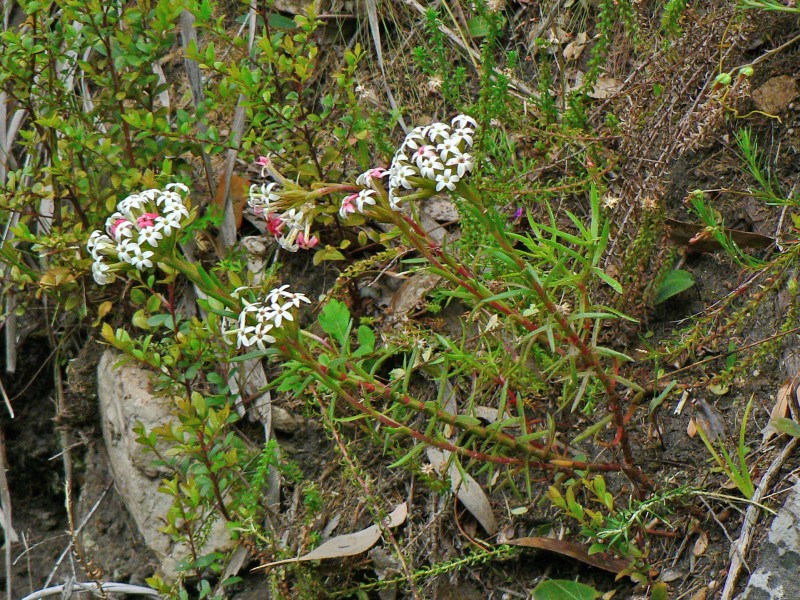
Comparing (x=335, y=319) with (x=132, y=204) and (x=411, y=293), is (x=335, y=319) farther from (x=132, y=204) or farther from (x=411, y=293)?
(x=132, y=204)

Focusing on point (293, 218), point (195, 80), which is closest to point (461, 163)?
point (293, 218)

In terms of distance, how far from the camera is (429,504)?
272 cm

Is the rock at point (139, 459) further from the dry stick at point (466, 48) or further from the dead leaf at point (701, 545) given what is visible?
the dry stick at point (466, 48)

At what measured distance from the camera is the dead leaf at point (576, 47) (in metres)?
3.49

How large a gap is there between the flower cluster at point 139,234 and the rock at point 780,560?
1.69 m

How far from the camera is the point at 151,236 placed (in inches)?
77.7

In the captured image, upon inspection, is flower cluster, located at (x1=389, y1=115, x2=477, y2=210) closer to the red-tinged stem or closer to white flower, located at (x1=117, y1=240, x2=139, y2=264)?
the red-tinged stem

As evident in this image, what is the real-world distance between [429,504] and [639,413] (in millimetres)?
771

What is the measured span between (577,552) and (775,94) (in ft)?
5.81

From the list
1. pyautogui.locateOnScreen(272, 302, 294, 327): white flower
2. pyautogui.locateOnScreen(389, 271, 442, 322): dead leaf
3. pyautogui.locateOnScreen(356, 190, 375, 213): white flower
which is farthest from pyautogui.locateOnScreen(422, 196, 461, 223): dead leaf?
pyautogui.locateOnScreen(272, 302, 294, 327): white flower

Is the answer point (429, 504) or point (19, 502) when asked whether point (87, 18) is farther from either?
point (429, 504)

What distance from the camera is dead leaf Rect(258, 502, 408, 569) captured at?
258 centimetres

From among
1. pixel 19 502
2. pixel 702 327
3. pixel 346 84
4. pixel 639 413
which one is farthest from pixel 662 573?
pixel 19 502

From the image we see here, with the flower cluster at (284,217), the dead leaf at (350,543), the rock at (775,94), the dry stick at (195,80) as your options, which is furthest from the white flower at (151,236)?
the rock at (775,94)
